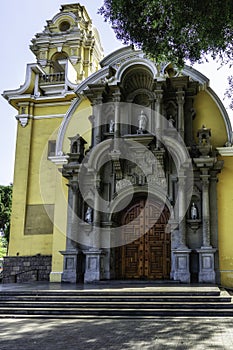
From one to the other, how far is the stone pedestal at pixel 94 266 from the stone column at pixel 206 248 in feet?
10.6

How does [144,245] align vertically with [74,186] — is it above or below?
below

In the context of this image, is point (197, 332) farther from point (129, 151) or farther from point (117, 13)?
point (129, 151)

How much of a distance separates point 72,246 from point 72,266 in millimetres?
693

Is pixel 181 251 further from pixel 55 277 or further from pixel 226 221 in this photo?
pixel 55 277

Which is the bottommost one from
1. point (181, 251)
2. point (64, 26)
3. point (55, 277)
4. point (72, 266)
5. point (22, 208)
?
point (55, 277)

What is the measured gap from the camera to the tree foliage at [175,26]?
8.75 m

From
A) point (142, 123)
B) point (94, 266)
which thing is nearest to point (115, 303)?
point (94, 266)

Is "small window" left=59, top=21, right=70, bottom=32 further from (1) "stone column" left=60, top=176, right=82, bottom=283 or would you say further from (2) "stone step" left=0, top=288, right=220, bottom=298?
(2) "stone step" left=0, top=288, right=220, bottom=298

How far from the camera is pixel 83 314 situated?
31.4 ft

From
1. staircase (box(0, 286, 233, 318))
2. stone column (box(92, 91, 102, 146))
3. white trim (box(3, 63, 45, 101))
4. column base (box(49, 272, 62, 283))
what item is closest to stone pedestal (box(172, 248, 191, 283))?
staircase (box(0, 286, 233, 318))

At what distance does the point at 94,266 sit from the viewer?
558 inches

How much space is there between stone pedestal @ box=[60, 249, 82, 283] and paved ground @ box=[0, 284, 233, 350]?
16.6ft

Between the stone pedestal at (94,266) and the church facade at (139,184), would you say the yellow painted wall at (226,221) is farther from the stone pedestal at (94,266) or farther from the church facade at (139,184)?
the stone pedestal at (94,266)

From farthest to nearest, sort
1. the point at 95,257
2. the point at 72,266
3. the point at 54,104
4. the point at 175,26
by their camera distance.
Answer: the point at 54,104, the point at 72,266, the point at 95,257, the point at 175,26
